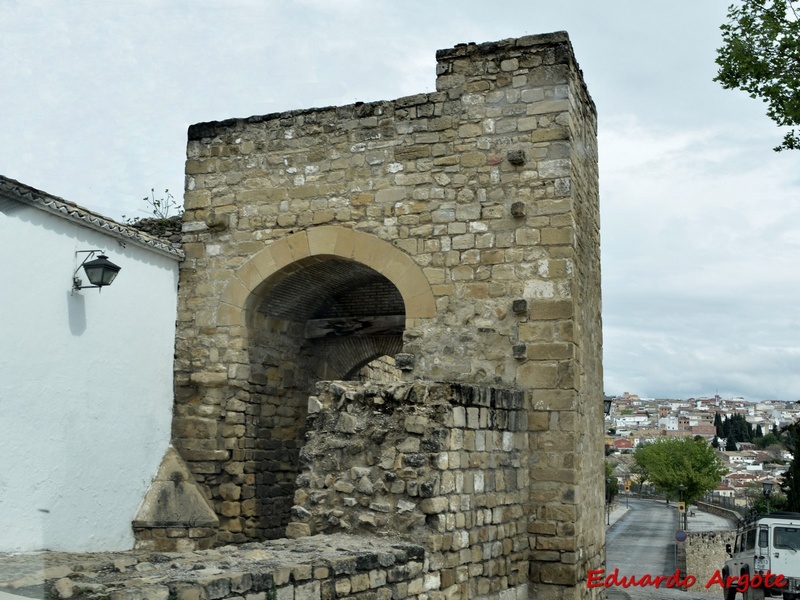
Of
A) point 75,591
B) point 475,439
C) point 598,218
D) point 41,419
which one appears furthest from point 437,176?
point 75,591

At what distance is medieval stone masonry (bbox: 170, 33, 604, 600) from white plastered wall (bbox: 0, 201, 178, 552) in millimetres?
466

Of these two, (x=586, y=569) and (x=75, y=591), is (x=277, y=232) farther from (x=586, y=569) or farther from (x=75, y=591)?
(x=75, y=591)

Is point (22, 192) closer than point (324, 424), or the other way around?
point (324, 424)

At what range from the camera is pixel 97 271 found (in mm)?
7625

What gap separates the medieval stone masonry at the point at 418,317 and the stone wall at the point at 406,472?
16 millimetres

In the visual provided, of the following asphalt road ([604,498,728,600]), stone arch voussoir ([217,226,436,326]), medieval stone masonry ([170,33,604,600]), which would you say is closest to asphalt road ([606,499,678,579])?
asphalt road ([604,498,728,600])

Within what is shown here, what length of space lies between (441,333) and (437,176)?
1.55 metres

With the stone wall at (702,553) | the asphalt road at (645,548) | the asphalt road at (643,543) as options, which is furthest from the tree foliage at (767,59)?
the stone wall at (702,553)

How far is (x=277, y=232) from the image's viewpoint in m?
9.05

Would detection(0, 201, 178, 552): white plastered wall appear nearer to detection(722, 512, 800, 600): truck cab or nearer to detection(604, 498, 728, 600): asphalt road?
detection(604, 498, 728, 600): asphalt road

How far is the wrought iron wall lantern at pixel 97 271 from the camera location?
25.0ft

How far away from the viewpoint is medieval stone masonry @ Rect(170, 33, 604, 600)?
6.06 m

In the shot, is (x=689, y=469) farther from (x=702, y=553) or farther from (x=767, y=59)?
(x=767, y=59)

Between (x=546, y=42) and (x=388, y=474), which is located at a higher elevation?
(x=546, y=42)
